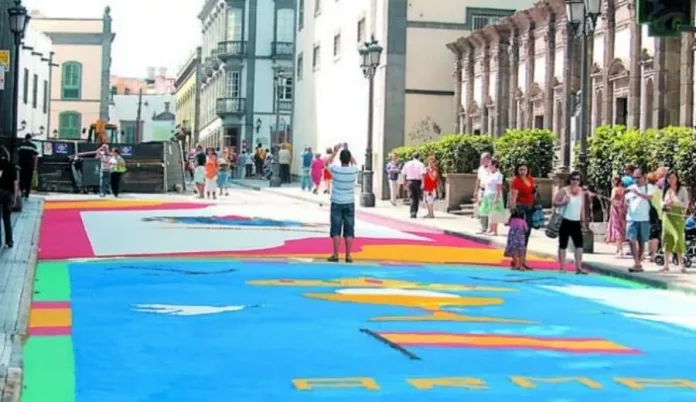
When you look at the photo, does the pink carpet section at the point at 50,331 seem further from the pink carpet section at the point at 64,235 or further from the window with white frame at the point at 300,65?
the window with white frame at the point at 300,65

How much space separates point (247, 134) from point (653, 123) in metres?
55.4

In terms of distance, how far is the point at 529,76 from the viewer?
3616cm

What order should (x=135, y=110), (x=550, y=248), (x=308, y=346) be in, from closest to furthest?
1. (x=308, y=346)
2. (x=550, y=248)
3. (x=135, y=110)

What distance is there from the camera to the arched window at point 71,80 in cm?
8138

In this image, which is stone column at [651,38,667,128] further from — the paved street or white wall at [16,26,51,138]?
white wall at [16,26,51,138]

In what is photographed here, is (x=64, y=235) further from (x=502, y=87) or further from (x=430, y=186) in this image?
(x=502, y=87)

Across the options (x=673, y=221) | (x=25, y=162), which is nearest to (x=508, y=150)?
(x=25, y=162)

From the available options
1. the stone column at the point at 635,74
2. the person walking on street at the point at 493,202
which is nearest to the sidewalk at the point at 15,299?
the person walking on street at the point at 493,202

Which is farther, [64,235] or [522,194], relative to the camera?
[64,235]

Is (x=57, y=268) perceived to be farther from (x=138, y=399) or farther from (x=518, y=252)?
(x=138, y=399)

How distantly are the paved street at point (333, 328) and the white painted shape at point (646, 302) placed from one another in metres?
0.05

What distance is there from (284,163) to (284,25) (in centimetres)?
2740

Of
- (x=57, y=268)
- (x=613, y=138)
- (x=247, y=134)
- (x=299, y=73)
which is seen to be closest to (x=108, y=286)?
(x=57, y=268)

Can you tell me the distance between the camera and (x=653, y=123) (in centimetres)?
2753
